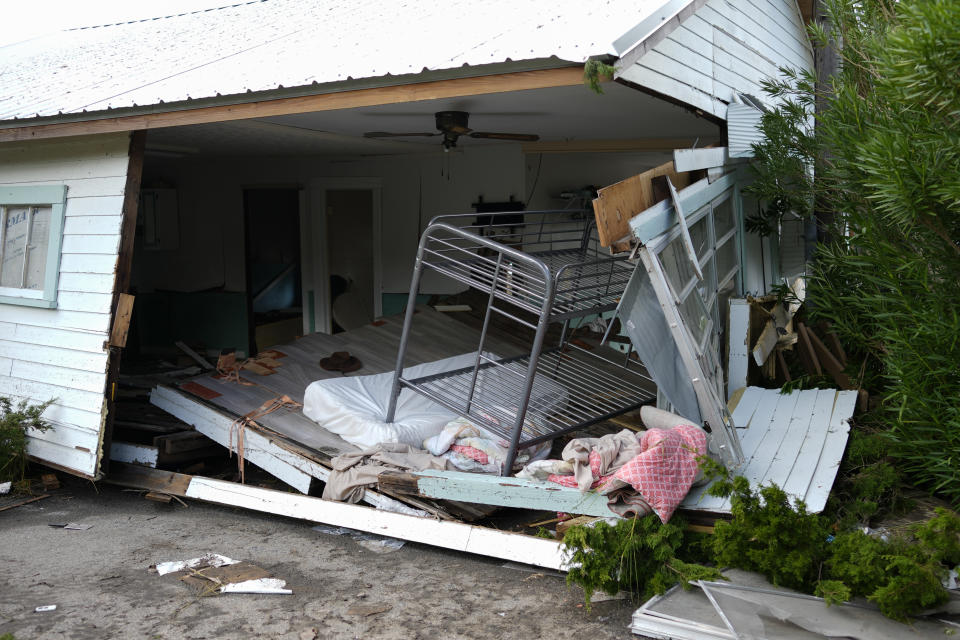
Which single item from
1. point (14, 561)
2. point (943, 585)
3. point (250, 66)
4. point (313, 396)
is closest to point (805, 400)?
point (943, 585)

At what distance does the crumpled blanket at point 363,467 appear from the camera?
Answer: 4.95 m

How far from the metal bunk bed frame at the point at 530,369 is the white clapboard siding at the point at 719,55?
3.90ft

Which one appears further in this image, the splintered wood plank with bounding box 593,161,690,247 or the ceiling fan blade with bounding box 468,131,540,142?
the ceiling fan blade with bounding box 468,131,540,142

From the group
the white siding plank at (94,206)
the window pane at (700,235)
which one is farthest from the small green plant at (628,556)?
the white siding plank at (94,206)

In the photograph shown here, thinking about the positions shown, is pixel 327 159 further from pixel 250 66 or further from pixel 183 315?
pixel 250 66

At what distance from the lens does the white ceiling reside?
5.29 metres

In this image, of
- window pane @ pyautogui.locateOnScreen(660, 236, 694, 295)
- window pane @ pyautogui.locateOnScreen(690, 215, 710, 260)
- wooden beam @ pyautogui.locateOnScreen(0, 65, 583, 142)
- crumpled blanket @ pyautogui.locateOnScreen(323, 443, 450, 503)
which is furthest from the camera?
window pane @ pyautogui.locateOnScreen(690, 215, 710, 260)

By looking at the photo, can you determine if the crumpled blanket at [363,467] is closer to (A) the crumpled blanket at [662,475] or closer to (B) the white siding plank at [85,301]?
(A) the crumpled blanket at [662,475]

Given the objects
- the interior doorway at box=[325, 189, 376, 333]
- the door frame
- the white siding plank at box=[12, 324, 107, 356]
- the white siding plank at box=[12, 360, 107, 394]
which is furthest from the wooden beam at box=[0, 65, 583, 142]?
the interior doorway at box=[325, 189, 376, 333]

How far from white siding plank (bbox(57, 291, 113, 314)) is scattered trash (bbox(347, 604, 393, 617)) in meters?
3.27

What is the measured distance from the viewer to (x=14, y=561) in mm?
4715

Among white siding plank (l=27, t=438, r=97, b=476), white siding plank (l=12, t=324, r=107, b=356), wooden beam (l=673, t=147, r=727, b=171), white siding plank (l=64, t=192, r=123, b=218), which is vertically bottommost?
white siding plank (l=27, t=438, r=97, b=476)

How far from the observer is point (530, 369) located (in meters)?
4.48

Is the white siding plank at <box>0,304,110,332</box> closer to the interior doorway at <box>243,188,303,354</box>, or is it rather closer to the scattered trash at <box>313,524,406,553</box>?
the scattered trash at <box>313,524,406,553</box>
